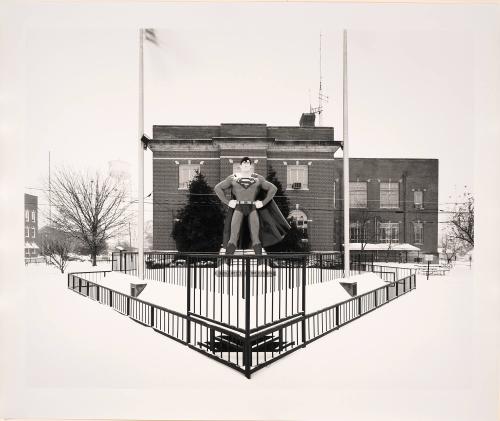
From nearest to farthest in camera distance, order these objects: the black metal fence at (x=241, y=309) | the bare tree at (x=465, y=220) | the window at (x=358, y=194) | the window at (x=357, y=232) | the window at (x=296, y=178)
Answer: the black metal fence at (x=241, y=309), the bare tree at (x=465, y=220), the window at (x=358, y=194), the window at (x=357, y=232), the window at (x=296, y=178)

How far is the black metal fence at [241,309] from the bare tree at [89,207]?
375 millimetres

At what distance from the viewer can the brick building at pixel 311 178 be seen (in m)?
3.04

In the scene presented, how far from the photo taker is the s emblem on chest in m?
2.62

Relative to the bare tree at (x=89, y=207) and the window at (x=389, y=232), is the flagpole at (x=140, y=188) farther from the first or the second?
the window at (x=389, y=232)

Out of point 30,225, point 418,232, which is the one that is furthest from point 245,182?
point 30,225

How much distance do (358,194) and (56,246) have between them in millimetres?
3257

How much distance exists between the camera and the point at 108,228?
3.30 metres

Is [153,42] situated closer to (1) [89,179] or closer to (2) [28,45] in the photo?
(2) [28,45]

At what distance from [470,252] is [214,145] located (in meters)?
2.98

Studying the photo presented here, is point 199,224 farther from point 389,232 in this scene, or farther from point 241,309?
point 389,232

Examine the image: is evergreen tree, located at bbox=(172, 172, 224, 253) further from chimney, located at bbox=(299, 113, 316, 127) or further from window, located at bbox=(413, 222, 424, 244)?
window, located at bbox=(413, 222, 424, 244)

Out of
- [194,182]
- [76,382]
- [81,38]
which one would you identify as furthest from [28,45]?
[76,382]

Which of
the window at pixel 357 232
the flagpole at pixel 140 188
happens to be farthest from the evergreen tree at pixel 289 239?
the flagpole at pixel 140 188

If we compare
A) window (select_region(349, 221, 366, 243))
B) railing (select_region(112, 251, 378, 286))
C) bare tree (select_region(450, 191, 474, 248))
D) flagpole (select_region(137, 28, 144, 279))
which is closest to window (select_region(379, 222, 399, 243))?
window (select_region(349, 221, 366, 243))
